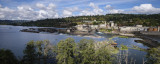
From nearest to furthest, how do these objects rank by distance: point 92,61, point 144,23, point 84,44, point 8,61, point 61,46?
point 8,61 → point 92,61 → point 61,46 → point 84,44 → point 144,23

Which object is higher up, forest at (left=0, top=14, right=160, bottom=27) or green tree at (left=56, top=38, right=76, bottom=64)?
forest at (left=0, top=14, right=160, bottom=27)

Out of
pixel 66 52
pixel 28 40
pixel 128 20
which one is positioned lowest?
pixel 28 40

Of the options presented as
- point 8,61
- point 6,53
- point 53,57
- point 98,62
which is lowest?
point 53,57

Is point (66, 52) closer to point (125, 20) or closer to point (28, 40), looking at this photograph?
point (28, 40)

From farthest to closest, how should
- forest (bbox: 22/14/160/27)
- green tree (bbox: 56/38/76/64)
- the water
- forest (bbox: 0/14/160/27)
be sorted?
forest (bbox: 0/14/160/27)
forest (bbox: 22/14/160/27)
the water
green tree (bbox: 56/38/76/64)

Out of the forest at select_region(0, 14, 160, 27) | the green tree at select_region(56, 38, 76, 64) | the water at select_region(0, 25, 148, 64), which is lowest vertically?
the water at select_region(0, 25, 148, 64)

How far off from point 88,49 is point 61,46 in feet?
12.2

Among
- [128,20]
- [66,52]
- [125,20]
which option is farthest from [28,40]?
[125,20]

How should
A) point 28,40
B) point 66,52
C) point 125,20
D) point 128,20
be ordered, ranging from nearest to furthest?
point 66,52 → point 28,40 → point 128,20 → point 125,20

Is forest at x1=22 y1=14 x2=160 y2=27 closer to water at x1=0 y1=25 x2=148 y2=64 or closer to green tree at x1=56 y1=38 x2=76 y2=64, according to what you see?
water at x1=0 y1=25 x2=148 y2=64

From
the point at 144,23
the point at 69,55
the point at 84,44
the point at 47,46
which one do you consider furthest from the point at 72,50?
the point at 144,23

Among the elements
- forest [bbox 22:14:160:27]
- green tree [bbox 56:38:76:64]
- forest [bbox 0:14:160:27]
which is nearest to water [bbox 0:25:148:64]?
green tree [bbox 56:38:76:64]

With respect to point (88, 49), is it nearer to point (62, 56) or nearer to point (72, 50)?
point (72, 50)

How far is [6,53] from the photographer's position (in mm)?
12891
